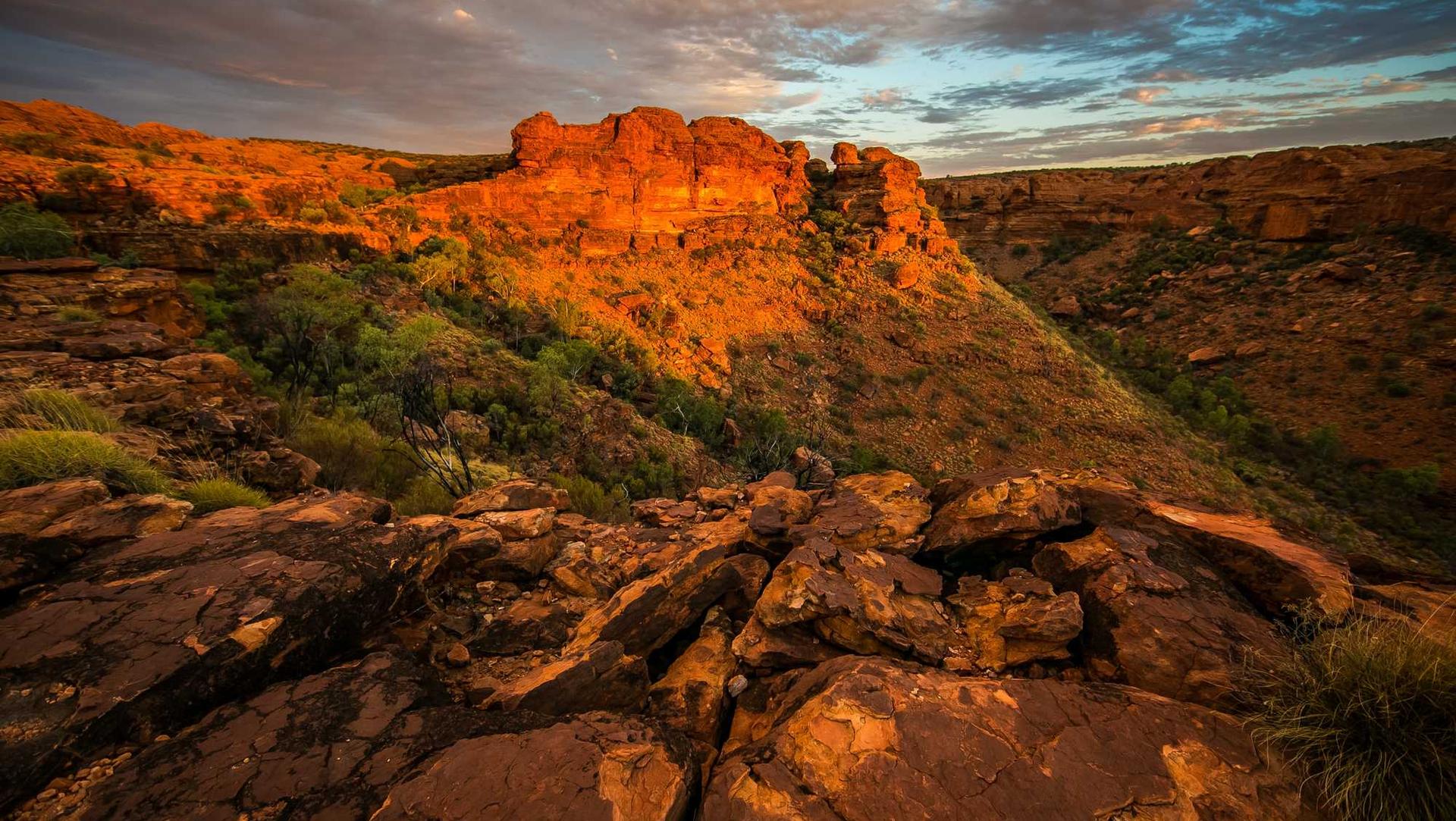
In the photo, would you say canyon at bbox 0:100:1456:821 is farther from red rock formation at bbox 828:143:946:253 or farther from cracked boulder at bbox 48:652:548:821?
red rock formation at bbox 828:143:946:253

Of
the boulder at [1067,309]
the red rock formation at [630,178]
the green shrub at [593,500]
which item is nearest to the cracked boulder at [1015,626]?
the green shrub at [593,500]

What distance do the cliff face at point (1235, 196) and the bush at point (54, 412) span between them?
4921cm

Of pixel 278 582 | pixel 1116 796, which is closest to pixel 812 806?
pixel 1116 796

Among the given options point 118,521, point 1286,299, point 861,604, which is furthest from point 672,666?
point 1286,299

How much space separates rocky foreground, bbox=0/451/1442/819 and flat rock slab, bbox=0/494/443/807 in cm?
2

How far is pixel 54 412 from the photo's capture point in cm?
521

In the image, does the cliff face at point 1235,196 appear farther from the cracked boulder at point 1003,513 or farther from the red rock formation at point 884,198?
the cracked boulder at point 1003,513

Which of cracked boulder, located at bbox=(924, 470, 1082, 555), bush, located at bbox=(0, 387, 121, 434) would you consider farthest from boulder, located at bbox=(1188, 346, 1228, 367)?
bush, located at bbox=(0, 387, 121, 434)

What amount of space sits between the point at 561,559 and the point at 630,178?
2589cm

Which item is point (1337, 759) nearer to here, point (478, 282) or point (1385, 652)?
point (1385, 652)

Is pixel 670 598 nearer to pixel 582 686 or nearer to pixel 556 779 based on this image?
pixel 582 686

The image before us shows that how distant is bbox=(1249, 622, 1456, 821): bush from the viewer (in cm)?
223

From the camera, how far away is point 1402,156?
29781 mm

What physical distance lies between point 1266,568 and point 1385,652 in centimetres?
140
